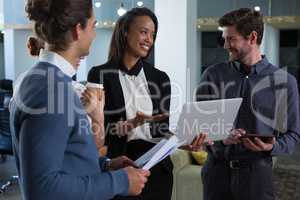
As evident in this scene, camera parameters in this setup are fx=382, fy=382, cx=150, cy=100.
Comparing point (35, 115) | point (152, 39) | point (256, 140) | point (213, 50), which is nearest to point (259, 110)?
point (256, 140)

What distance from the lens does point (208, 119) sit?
165 cm

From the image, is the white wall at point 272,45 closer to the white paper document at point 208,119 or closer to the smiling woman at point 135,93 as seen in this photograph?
the smiling woman at point 135,93

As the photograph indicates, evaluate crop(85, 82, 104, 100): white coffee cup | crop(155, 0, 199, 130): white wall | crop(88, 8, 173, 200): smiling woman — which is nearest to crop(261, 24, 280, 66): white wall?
crop(155, 0, 199, 130): white wall

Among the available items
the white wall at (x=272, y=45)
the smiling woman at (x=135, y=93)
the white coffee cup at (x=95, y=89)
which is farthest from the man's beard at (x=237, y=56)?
the white wall at (x=272, y=45)

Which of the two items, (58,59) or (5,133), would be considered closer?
(58,59)

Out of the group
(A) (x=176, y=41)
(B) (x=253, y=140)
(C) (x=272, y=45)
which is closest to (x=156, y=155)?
(B) (x=253, y=140)

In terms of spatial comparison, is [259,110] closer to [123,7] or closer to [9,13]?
[123,7]

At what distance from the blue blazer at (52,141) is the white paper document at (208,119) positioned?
50 cm

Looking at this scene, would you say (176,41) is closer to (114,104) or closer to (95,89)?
(114,104)

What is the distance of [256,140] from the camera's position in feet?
5.66

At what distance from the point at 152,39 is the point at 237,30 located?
443 mm

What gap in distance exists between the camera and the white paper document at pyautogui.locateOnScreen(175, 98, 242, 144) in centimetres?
156

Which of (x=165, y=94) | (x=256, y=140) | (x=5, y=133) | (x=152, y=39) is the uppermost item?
(x=152, y=39)

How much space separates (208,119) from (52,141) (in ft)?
2.73
